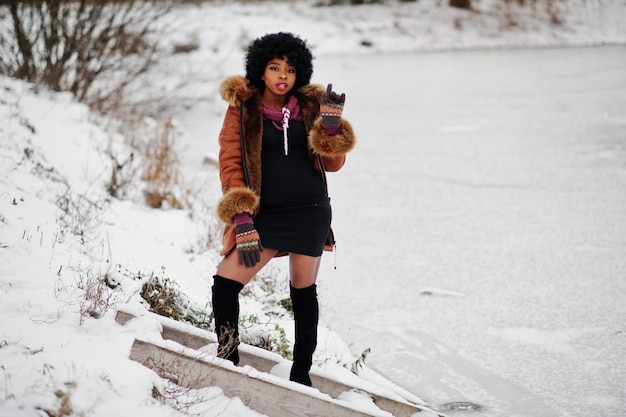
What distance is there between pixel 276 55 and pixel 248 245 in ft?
2.86

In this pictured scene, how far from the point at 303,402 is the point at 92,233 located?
2.78m

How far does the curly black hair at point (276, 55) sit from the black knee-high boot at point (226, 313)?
0.91 metres

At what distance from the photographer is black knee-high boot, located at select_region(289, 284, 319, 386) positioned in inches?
136

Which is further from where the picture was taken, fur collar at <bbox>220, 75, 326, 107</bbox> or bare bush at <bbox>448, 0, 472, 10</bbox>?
bare bush at <bbox>448, 0, 472, 10</bbox>

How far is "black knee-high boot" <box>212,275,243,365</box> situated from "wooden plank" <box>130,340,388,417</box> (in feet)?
0.62

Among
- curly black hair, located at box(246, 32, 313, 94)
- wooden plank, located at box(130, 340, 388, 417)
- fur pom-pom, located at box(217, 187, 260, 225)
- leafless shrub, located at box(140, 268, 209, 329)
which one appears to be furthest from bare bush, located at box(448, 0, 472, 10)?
wooden plank, located at box(130, 340, 388, 417)

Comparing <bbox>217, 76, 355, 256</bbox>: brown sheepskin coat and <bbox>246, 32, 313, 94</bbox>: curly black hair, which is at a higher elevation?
<bbox>246, 32, 313, 94</bbox>: curly black hair

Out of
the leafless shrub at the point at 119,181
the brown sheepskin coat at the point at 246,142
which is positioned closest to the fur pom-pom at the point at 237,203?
the brown sheepskin coat at the point at 246,142

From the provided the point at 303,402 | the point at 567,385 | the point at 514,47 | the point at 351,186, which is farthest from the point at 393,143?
the point at 514,47

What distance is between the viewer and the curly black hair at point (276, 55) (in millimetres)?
3352

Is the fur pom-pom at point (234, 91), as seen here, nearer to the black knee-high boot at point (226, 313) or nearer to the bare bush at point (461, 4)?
the black knee-high boot at point (226, 313)

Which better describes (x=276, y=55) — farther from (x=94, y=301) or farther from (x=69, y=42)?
(x=69, y=42)

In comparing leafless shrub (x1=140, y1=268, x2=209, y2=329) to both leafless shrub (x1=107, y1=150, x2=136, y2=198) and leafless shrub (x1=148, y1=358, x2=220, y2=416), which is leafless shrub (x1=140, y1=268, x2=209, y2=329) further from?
leafless shrub (x1=107, y1=150, x2=136, y2=198)

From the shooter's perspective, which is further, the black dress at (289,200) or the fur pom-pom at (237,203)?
the black dress at (289,200)
